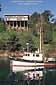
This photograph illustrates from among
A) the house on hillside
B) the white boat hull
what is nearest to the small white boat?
the white boat hull

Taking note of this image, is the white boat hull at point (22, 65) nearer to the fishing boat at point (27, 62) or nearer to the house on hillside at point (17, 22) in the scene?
the fishing boat at point (27, 62)

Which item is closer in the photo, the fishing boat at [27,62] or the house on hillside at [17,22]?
the fishing boat at [27,62]

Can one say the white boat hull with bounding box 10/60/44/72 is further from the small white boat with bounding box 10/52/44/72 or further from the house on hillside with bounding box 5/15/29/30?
the house on hillside with bounding box 5/15/29/30

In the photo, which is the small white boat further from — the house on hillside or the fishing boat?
the house on hillside

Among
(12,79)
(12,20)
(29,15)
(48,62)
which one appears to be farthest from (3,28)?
(12,79)

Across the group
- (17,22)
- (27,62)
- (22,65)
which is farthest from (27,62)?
(17,22)

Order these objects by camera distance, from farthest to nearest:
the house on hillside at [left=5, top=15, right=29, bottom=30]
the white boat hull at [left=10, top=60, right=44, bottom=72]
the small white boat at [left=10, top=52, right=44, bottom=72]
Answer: the house on hillside at [left=5, top=15, right=29, bottom=30]
the small white boat at [left=10, top=52, right=44, bottom=72]
the white boat hull at [left=10, top=60, right=44, bottom=72]

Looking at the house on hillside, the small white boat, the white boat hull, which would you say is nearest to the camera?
the white boat hull

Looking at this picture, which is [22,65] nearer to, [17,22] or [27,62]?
[27,62]

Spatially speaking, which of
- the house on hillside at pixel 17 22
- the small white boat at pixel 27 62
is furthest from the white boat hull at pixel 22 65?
the house on hillside at pixel 17 22

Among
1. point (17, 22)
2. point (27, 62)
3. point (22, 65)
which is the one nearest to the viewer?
point (22, 65)

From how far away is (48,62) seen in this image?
6038 centimetres

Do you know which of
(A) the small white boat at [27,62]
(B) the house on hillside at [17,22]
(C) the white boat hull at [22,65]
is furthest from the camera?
(B) the house on hillside at [17,22]

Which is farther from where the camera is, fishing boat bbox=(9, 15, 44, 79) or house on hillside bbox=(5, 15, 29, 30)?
house on hillside bbox=(5, 15, 29, 30)
